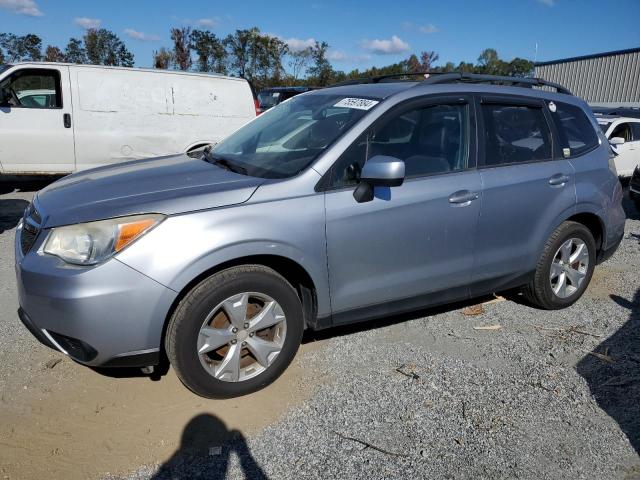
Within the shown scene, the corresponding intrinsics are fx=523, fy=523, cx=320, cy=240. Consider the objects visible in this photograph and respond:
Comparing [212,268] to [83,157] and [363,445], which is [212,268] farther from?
[83,157]

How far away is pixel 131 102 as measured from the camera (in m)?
8.44

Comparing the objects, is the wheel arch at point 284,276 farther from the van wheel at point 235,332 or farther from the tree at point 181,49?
the tree at point 181,49

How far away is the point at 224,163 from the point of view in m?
3.59

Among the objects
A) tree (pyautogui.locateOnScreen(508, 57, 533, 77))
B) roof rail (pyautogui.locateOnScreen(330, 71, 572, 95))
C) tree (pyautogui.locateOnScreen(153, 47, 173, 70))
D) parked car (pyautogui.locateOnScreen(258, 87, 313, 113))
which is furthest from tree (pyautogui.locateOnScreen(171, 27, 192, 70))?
tree (pyautogui.locateOnScreen(508, 57, 533, 77))

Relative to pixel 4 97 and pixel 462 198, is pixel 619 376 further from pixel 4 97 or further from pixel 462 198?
pixel 4 97

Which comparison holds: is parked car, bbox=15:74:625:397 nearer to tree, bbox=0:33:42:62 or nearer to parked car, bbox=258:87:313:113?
parked car, bbox=258:87:313:113

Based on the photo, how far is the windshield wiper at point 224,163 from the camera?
334cm

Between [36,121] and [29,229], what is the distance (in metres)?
5.99

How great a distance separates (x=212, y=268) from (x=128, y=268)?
0.44 m

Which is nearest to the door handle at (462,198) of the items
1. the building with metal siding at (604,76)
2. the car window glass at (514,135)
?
the car window glass at (514,135)

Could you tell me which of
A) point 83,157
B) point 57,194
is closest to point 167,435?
point 57,194

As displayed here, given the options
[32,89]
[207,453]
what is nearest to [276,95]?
[32,89]

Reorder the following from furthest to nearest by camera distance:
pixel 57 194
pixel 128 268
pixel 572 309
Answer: pixel 572 309 < pixel 57 194 < pixel 128 268

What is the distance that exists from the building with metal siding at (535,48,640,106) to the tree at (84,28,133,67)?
23796 millimetres
